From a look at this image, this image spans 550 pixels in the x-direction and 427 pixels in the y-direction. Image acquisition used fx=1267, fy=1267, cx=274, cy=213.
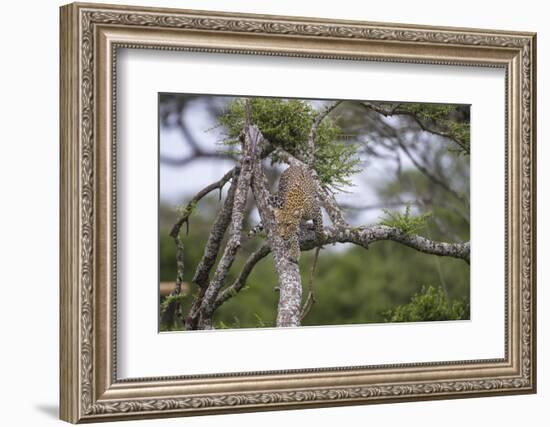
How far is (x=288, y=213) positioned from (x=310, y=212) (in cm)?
9

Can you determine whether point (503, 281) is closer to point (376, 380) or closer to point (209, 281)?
point (376, 380)

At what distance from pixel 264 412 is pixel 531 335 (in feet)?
3.90

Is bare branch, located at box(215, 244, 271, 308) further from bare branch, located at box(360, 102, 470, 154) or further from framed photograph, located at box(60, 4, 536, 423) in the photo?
bare branch, located at box(360, 102, 470, 154)

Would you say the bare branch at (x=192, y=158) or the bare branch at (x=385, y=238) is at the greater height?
the bare branch at (x=192, y=158)

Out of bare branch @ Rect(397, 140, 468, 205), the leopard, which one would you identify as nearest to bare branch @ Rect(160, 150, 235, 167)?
the leopard

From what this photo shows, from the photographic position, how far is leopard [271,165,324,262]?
4.65 metres

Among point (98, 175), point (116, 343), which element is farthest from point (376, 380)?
point (98, 175)

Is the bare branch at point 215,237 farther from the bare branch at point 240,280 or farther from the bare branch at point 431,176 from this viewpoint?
the bare branch at point 431,176

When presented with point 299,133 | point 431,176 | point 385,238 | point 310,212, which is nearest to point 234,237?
point 310,212

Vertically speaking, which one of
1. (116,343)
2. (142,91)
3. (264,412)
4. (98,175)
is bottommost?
(264,412)

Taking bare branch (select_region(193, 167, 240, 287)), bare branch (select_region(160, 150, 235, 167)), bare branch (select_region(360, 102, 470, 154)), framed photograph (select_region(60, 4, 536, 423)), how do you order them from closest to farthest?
framed photograph (select_region(60, 4, 536, 423)) < bare branch (select_region(160, 150, 235, 167)) < bare branch (select_region(193, 167, 240, 287)) < bare branch (select_region(360, 102, 470, 154))

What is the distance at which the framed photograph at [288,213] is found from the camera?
4.27 metres

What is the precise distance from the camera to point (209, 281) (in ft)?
14.9

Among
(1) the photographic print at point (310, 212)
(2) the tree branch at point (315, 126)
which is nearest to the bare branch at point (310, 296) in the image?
(1) the photographic print at point (310, 212)
